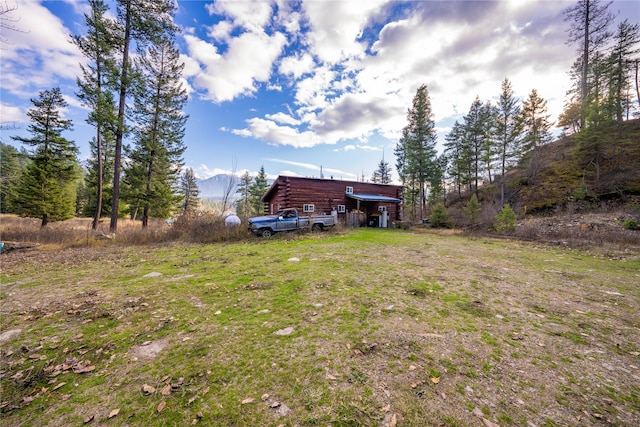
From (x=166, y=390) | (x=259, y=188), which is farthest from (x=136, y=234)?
(x=259, y=188)

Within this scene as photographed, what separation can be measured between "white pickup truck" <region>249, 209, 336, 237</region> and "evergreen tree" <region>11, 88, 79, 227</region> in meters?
18.8

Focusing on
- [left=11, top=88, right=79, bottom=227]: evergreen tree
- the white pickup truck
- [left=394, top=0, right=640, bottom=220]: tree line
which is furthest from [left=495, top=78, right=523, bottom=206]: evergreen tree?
[left=11, top=88, right=79, bottom=227]: evergreen tree

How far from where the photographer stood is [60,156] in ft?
60.4

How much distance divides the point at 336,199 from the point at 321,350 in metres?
18.6

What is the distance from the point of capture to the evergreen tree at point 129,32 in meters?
12.1

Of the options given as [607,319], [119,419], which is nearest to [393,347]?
[119,419]

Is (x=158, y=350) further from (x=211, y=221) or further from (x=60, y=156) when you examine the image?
(x=60, y=156)

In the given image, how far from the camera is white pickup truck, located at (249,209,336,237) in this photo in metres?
12.3

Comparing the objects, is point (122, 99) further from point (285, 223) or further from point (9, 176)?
point (285, 223)

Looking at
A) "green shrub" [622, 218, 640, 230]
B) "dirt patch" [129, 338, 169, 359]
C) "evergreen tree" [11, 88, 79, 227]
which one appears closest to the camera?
"dirt patch" [129, 338, 169, 359]

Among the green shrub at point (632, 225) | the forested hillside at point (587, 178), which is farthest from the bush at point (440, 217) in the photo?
the green shrub at point (632, 225)

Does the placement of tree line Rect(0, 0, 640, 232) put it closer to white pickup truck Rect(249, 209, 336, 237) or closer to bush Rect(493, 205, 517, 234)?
white pickup truck Rect(249, 209, 336, 237)

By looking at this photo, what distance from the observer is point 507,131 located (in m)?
23.9

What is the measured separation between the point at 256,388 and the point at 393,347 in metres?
1.54
